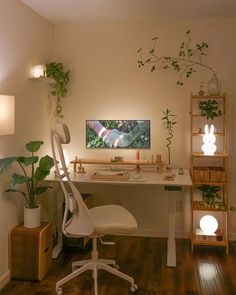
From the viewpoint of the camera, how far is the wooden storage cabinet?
11.6 ft

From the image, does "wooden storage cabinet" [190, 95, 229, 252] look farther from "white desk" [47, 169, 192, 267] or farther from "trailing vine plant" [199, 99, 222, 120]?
"white desk" [47, 169, 192, 267]

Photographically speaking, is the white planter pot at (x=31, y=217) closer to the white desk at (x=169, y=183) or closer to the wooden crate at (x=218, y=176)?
the white desk at (x=169, y=183)

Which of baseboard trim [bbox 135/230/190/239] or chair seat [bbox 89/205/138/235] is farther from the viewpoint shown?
baseboard trim [bbox 135/230/190/239]

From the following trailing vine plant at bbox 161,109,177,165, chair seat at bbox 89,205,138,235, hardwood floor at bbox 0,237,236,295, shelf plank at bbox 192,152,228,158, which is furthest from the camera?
trailing vine plant at bbox 161,109,177,165

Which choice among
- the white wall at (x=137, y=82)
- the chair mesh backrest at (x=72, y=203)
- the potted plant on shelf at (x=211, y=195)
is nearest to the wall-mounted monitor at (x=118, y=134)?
the white wall at (x=137, y=82)

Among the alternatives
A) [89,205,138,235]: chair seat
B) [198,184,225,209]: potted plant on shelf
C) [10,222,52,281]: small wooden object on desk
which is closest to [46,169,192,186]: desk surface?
[198,184,225,209]: potted plant on shelf

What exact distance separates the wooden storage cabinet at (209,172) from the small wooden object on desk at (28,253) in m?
1.54

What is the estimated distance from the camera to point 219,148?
378cm

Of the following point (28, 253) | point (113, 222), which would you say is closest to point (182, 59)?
point (113, 222)

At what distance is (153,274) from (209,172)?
3.91 feet

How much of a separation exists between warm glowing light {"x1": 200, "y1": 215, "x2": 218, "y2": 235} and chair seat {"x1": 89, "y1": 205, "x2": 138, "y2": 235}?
1137 millimetres

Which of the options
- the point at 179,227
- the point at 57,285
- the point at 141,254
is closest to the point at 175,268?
the point at 141,254

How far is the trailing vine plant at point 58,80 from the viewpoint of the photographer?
3697 millimetres

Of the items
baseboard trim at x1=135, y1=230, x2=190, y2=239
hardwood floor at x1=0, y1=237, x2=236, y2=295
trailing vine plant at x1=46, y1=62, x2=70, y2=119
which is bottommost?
hardwood floor at x1=0, y1=237, x2=236, y2=295
